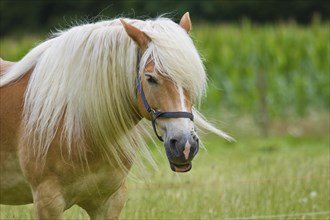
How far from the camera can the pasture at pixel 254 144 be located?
A: 22.9 feet

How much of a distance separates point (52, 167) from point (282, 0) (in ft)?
95.8

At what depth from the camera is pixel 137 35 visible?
470 centimetres

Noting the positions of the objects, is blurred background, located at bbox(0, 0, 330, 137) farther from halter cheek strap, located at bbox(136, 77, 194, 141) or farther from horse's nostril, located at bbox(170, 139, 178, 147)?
horse's nostril, located at bbox(170, 139, 178, 147)

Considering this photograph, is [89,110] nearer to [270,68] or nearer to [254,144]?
[254,144]

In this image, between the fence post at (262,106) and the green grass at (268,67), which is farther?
the green grass at (268,67)

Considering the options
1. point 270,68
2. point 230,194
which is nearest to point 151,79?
point 230,194

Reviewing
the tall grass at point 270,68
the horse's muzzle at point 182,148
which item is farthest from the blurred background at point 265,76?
the horse's muzzle at point 182,148

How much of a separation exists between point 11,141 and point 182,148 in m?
1.26

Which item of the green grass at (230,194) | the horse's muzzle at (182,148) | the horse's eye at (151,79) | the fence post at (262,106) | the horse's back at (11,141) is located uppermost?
the horse's eye at (151,79)

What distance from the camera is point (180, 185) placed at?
8.55 metres

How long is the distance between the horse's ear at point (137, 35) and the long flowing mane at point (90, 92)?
9 centimetres

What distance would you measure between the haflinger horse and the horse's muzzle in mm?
174

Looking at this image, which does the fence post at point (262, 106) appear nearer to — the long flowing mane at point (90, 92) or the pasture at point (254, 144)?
the pasture at point (254, 144)

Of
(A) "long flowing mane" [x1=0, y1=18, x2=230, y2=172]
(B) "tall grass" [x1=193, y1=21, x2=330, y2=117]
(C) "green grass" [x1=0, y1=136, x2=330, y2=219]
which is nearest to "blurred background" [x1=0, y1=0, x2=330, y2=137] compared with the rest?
(B) "tall grass" [x1=193, y1=21, x2=330, y2=117]
